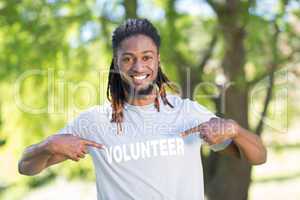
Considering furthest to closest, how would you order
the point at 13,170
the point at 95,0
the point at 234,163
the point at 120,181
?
the point at 13,170 < the point at 234,163 < the point at 95,0 < the point at 120,181

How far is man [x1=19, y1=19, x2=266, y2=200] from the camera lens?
2.71 meters

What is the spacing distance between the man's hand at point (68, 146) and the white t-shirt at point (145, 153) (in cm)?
7

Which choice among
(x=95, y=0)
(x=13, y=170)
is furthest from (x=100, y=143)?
(x=13, y=170)

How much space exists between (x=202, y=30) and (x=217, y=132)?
482 centimetres

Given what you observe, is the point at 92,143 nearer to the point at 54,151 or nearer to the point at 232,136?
the point at 54,151

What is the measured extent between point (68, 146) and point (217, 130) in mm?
633

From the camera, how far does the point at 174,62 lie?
6641mm

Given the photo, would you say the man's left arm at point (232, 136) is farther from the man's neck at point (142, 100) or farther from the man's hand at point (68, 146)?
the man's hand at point (68, 146)

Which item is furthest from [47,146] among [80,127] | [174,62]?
[174,62]

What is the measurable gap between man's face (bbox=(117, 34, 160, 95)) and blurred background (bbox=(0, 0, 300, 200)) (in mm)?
3250

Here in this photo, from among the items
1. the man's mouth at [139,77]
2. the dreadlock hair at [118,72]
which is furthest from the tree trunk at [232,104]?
the man's mouth at [139,77]

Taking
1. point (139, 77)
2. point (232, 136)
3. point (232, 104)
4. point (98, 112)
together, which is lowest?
point (232, 104)

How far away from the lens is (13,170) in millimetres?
7816

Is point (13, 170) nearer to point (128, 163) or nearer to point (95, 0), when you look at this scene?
point (95, 0)
